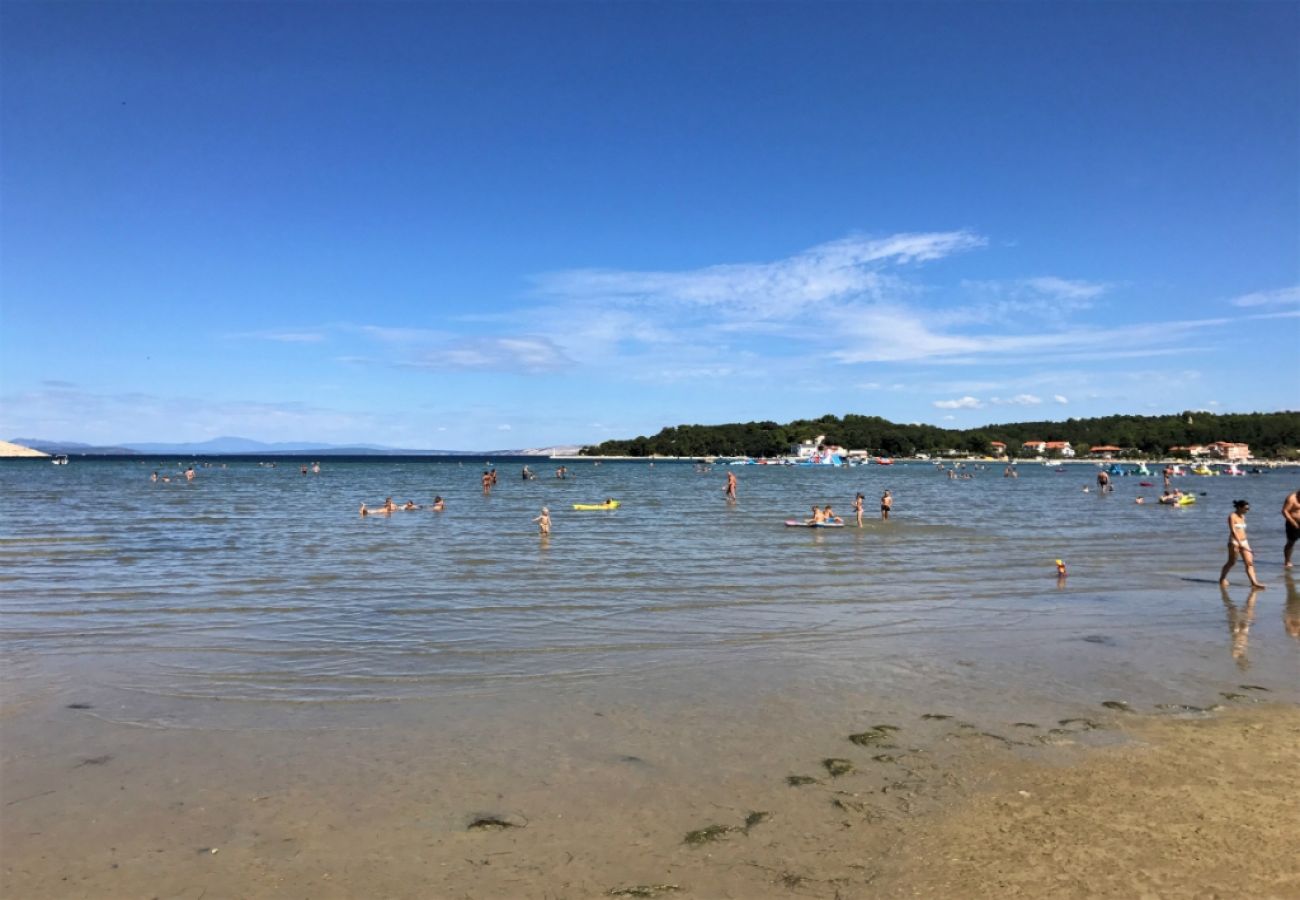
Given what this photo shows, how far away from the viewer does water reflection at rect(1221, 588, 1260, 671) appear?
10.6 metres

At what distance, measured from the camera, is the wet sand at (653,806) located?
16.1ft

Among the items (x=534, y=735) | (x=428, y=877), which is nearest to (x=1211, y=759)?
(x=534, y=735)

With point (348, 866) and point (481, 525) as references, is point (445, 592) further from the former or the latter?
point (481, 525)

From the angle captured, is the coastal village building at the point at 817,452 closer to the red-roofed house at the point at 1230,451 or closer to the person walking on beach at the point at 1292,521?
the red-roofed house at the point at 1230,451

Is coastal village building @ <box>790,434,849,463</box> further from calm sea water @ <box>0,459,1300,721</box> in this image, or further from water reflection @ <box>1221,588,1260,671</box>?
water reflection @ <box>1221,588,1260,671</box>

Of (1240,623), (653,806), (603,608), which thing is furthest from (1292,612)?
(653,806)

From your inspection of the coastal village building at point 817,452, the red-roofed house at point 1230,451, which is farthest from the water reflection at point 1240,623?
the red-roofed house at point 1230,451

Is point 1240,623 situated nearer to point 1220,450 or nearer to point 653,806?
point 653,806

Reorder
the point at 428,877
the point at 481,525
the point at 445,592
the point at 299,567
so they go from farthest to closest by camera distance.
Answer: the point at 481,525 → the point at 299,567 → the point at 445,592 → the point at 428,877

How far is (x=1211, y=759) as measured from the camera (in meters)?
6.79

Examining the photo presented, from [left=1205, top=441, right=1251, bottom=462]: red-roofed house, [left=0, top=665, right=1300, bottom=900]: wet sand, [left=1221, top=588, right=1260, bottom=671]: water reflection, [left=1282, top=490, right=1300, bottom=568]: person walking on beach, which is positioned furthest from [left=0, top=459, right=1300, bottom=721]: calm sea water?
[left=1205, top=441, right=1251, bottom=462]: red-roofed house

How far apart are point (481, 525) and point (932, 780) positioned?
26414 mm

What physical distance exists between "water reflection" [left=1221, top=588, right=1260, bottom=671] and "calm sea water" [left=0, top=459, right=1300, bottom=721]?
9 centimetres

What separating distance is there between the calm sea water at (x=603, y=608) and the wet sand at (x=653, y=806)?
1412 mm
